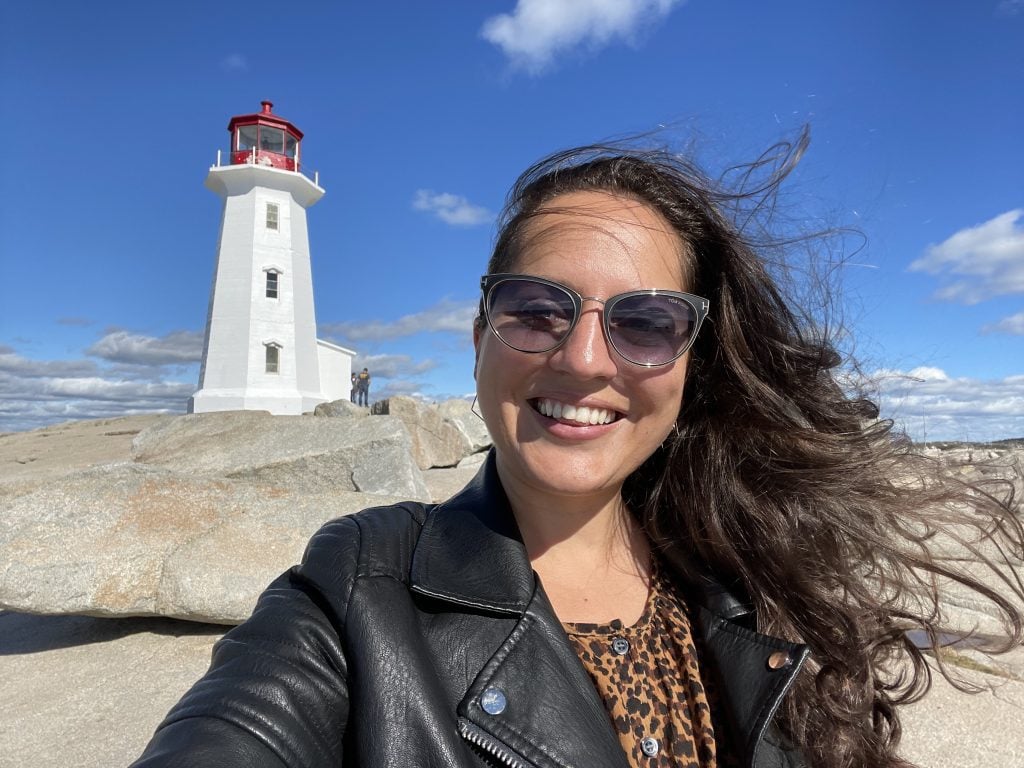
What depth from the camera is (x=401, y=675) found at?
1139mm

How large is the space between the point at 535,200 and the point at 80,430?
2042 cm

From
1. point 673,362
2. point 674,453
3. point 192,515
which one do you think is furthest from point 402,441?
point 673,362

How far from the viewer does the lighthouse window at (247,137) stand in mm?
23359

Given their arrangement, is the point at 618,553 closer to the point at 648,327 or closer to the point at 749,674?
the point at 749,674

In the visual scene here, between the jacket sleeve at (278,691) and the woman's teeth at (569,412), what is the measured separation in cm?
51

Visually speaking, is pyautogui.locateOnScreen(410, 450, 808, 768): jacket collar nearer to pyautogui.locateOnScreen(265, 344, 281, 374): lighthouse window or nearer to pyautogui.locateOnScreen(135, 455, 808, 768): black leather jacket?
pyautogui.locateOnScreen(135, 455, 808, 768): black leather jacket

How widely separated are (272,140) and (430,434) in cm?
1744

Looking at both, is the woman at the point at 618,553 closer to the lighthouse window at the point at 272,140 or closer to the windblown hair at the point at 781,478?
the windblown hair at the point at 781,478

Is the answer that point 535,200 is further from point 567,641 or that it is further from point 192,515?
point 192,515

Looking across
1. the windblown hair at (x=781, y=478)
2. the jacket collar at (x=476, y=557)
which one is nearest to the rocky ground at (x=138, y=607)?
the windblown hair at (x=781, y=478)

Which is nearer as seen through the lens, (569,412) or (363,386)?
(569,412)

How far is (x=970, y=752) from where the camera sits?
9.69 feet

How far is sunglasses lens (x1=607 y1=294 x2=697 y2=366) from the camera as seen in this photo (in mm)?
1509

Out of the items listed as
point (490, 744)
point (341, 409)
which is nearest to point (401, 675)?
point (490, 744)
